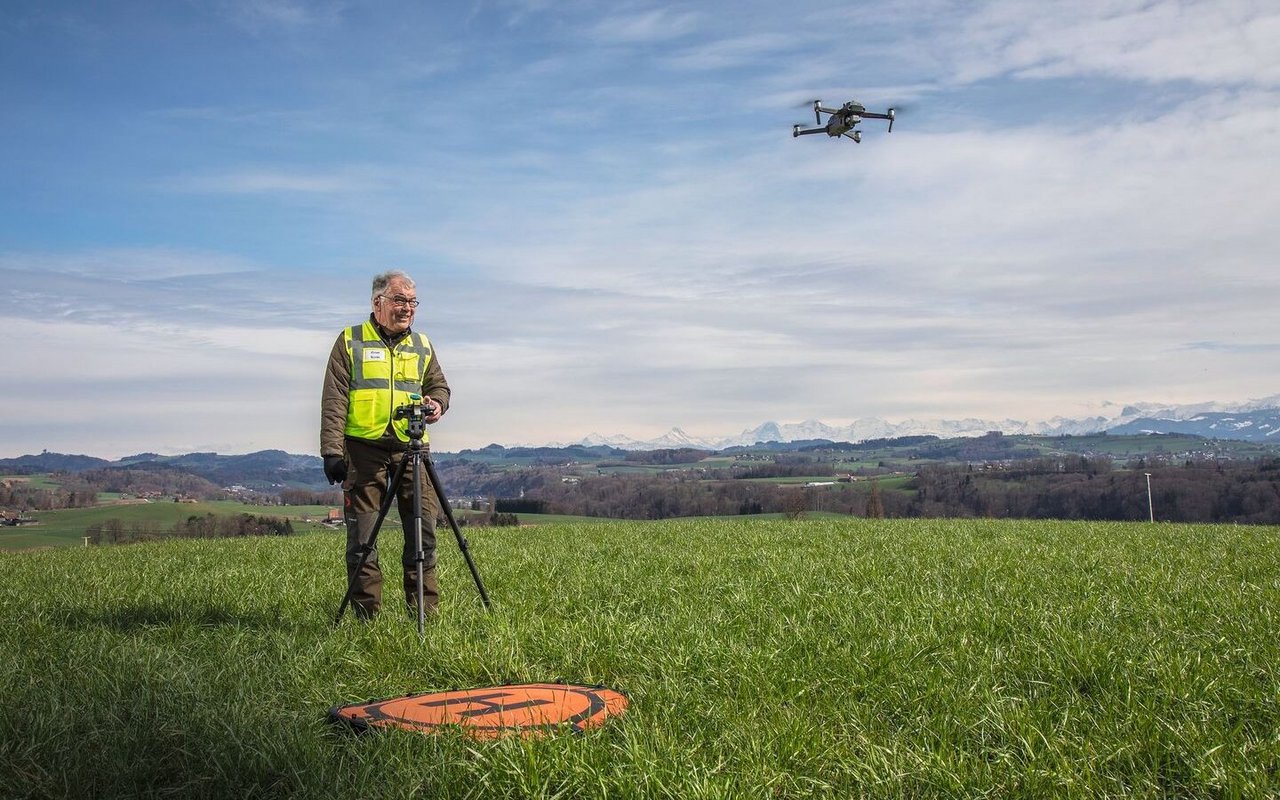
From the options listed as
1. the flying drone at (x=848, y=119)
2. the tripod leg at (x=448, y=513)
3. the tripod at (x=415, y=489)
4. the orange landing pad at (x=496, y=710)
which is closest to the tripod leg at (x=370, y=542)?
the tripod at (x=415, y=489)

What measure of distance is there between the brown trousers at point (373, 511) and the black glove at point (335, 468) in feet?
0.98

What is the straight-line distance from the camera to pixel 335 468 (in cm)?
739

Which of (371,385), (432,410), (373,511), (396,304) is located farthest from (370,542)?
(396,304)

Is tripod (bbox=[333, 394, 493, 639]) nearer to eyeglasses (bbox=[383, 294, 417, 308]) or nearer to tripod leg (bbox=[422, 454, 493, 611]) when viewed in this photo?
tripod leg (bbox=[422, 454, 493, 611])

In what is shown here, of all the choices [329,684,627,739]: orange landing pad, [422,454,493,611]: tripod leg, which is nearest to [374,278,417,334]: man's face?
[422,454,493,611]: tripod leg

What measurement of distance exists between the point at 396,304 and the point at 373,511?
73.8 inches

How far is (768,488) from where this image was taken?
340ft

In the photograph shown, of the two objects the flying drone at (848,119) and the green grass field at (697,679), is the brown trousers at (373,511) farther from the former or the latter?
the flying drone at (848,119)

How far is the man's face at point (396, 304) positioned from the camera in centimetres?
779

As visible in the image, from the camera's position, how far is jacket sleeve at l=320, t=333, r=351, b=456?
7.58 m

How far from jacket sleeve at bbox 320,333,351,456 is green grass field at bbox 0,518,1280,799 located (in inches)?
62.4

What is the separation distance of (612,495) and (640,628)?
92.2 m

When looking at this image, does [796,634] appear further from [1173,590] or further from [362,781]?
[1173,590]

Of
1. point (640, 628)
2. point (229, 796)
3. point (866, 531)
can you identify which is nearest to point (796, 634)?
point (640, 628)
